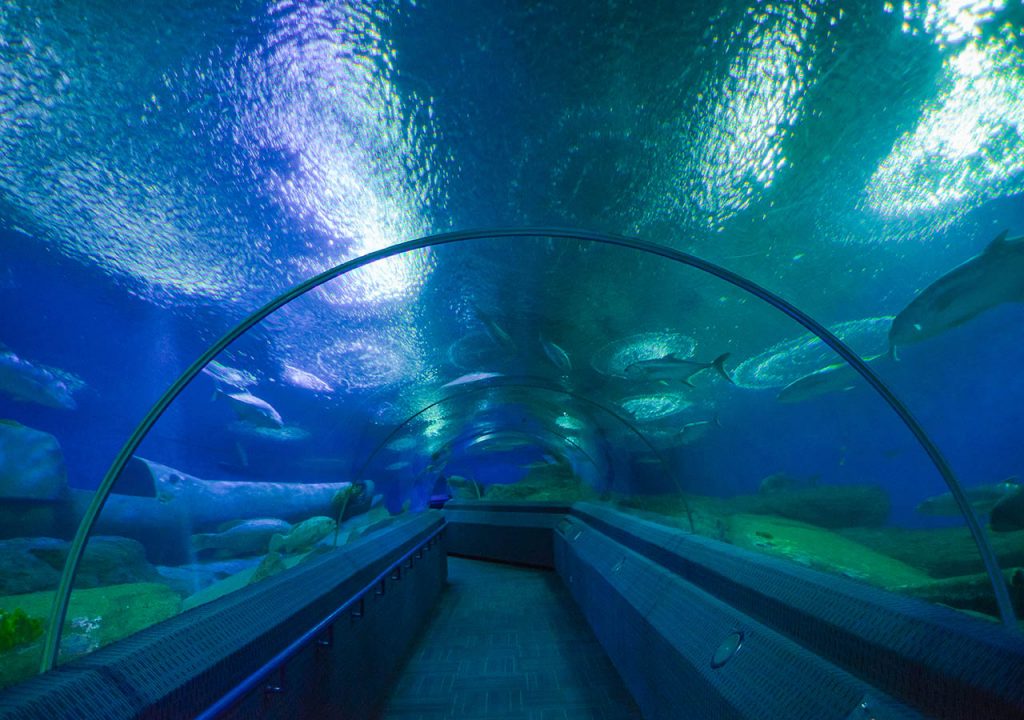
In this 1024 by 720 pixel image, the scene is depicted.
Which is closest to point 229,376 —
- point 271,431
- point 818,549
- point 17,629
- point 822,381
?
point 271,431

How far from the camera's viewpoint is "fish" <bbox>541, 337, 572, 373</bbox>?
796cm

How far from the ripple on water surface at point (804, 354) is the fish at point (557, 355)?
3.61 m

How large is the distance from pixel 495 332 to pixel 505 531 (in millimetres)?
5810

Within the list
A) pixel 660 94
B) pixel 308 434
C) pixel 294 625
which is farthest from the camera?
pixel 308 434

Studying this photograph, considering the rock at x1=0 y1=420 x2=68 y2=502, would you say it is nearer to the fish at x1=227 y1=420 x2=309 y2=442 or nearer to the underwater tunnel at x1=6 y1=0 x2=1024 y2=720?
the underwater tunnel at x1=6 y1=0 x2=1024 y2=720

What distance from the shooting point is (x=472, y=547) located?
39.6 ft

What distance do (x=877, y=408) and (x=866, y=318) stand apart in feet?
32.5

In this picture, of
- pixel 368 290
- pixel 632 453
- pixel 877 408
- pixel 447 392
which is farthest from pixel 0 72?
pixel 877 408

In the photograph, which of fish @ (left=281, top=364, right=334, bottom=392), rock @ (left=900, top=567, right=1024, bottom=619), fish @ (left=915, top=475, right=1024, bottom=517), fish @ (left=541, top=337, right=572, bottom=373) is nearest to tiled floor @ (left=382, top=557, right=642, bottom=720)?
rock @ (left=900, top=567, right=1024, bottom=619)

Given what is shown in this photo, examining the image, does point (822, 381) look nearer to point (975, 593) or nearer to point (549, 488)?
point (975, 593)

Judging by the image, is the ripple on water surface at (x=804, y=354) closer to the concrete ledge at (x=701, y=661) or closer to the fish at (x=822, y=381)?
the fish at (x=822, y=381)

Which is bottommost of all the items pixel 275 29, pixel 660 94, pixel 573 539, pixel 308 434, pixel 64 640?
pixel 64 640

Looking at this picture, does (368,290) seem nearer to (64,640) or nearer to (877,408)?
(64,640)

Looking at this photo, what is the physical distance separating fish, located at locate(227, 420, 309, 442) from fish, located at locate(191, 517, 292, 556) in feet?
10.7
